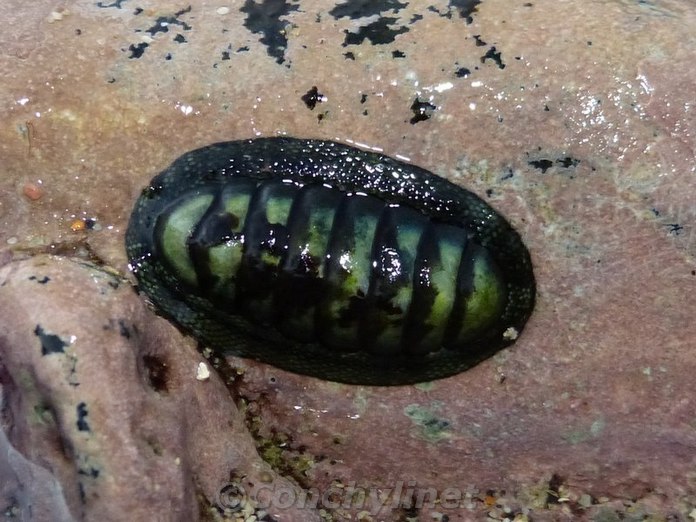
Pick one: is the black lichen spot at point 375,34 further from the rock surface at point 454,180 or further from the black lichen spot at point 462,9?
the black lichen spot at point 462,9

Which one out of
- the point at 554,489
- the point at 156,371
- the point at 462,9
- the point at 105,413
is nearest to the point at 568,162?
the point at 462,9

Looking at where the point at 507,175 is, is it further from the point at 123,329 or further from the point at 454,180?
the point at 123,329

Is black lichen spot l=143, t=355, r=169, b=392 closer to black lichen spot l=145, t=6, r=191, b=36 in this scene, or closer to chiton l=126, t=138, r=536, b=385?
chiton l=126, t=138, r=536, b=385

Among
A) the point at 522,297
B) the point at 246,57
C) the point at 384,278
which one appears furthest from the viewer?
the point at 246,57

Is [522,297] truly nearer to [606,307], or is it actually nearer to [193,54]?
[606,307]

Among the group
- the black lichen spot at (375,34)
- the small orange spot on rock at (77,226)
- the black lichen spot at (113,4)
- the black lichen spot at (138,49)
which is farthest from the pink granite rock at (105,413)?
the black lichen spot at (375,34)

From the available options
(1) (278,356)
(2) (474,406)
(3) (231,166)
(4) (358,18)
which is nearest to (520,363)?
(2) (474,406)
